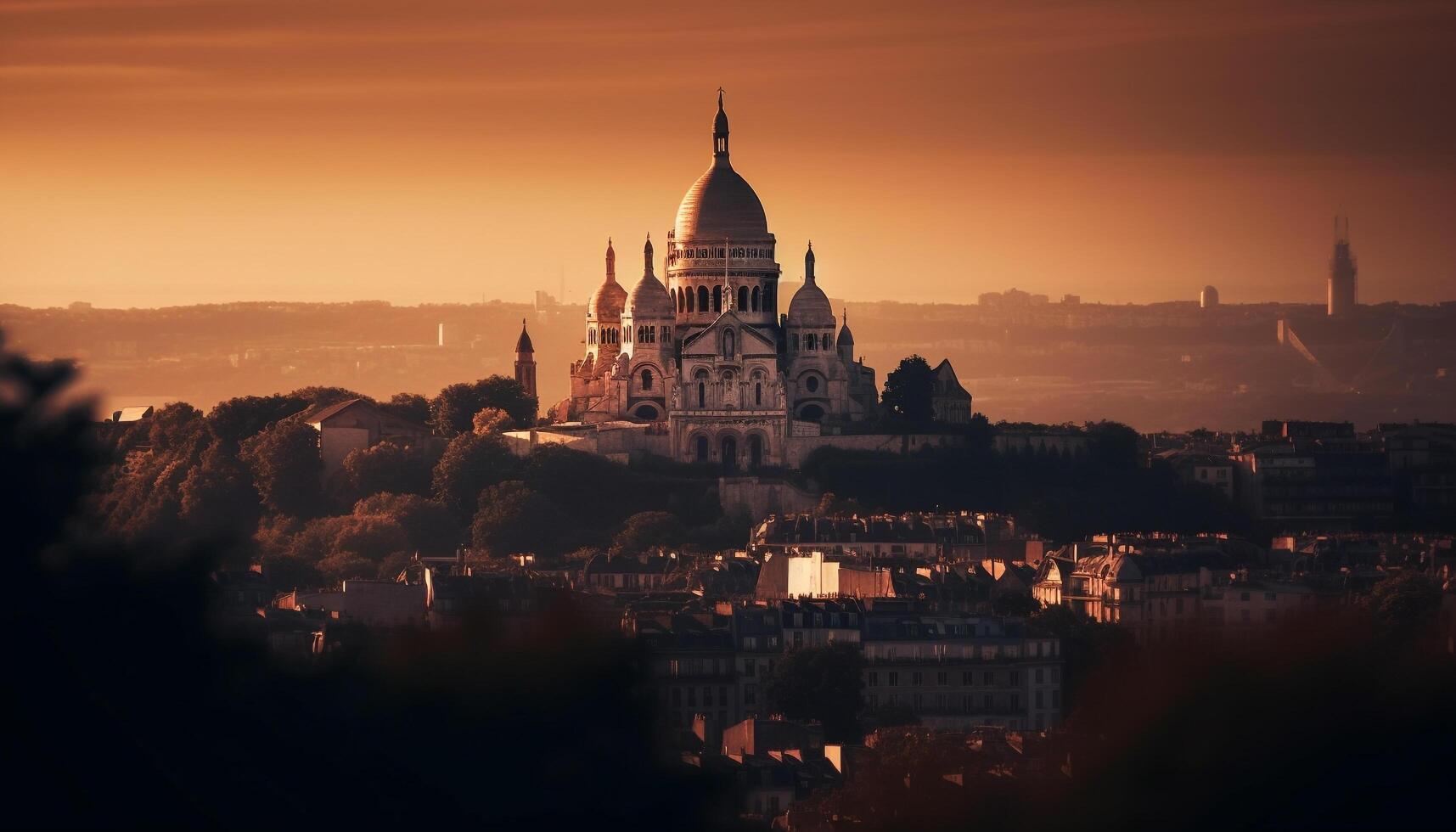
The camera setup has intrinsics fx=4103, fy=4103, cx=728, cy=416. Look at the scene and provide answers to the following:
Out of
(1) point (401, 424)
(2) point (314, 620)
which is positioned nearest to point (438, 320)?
(1) point (401, 424)

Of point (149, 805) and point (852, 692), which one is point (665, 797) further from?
point (852, 692)

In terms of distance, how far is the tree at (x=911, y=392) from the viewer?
106 m

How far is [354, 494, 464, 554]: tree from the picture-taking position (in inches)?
3826

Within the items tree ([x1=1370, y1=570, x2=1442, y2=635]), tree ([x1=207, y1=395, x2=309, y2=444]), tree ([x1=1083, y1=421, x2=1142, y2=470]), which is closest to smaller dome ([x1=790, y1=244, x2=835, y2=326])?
tree ([x1=1083, y1=421, x2=1142, y2=470])

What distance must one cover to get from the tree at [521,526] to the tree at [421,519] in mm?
807

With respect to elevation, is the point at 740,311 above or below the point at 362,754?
above

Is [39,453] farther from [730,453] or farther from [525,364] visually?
[525,364]

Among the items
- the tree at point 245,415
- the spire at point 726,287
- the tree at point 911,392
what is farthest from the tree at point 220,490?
the tree at point 911,392

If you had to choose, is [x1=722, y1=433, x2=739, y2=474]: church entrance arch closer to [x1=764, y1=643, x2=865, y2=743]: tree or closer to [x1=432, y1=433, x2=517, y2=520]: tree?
[x1=432, y1=433, x2=517, y2=520]: tree

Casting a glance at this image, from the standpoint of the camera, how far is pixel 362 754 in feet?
105

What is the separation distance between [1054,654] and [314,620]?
11965mm

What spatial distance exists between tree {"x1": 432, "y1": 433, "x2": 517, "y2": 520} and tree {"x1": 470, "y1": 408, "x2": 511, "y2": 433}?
309 cm

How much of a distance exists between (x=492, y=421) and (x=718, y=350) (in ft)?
22.3

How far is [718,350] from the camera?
10281 centimetres
